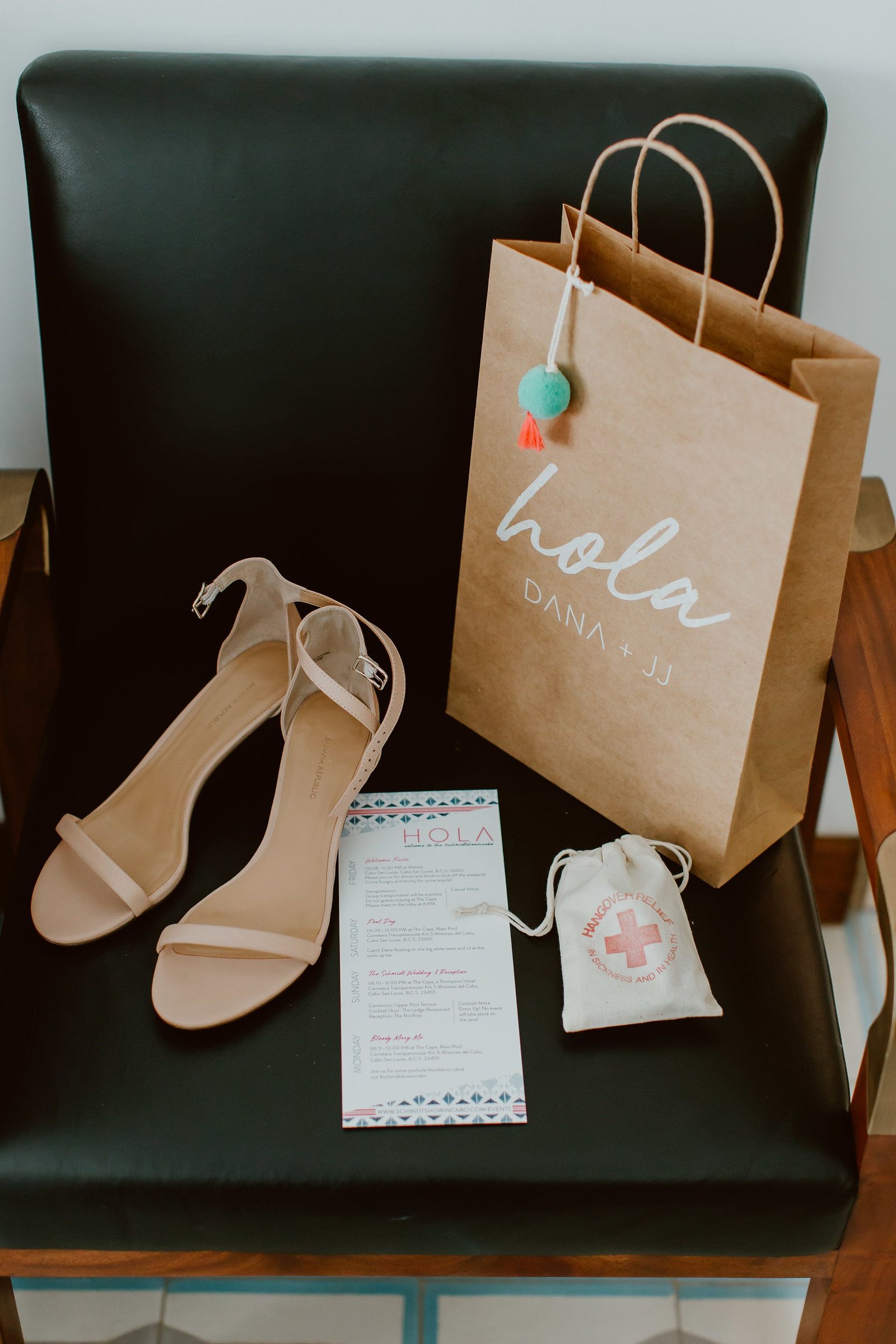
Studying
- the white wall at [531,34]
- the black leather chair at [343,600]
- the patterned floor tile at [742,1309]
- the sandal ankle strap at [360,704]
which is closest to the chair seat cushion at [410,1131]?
the black leather chair at [343,600]

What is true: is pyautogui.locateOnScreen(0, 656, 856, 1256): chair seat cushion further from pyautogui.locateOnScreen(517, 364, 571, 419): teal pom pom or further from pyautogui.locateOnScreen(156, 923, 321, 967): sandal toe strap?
pyautogui.locateOnScreen(517, 364, 571, 419): teal pom pom

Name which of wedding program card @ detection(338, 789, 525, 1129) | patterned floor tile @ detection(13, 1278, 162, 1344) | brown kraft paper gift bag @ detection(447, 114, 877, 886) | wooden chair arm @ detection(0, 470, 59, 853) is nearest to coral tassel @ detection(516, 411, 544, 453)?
brown kraft paper gift bag @ detection(447, 114, 877, 886)

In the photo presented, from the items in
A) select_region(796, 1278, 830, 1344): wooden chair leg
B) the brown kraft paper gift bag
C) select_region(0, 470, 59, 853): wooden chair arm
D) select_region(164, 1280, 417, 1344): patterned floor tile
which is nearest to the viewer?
the brown kraft paper gift bag

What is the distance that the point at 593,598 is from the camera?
826 mm

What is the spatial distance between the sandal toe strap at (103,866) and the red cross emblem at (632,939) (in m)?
0.33

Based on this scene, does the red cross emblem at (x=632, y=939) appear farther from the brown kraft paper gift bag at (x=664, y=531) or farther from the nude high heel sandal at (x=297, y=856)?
the nude high heel sandal at (x=297, y=856)

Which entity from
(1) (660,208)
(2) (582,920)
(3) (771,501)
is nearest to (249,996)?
(2) (582,920)

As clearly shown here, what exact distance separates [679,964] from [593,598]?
0.85ft

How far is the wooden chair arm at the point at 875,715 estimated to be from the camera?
0.71 metres

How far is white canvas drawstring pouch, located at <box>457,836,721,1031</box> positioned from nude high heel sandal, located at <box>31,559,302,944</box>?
0.24 meters

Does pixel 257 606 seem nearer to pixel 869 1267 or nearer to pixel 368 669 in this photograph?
pixel 368 669

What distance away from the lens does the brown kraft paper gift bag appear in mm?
698

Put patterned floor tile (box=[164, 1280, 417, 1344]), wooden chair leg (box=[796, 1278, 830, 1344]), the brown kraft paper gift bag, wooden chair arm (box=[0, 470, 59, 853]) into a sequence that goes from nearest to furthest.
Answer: the brown kraft paper gift bag
wooden chair leg (box=[796, 1278, 830, 1344])
wooden chair arm (box=[0, 470, 59, 853])
patterned floor tile (box=[164, 1280, 417, 1344])

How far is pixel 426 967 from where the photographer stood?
818 millimetres
